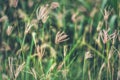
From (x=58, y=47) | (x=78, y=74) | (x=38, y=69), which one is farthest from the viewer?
(x=58, y=47)

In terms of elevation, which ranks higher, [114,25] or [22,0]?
[22,0]

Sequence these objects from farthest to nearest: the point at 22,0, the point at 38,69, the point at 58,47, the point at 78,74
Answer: the point at 22,0
the point at 58,47
the point at 78,74
the point at 38,69

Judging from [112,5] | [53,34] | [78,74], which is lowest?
[78,74]

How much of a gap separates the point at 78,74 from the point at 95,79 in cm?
28

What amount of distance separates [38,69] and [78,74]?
1.22ft

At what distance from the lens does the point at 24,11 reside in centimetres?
270

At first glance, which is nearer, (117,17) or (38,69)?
(38,69)

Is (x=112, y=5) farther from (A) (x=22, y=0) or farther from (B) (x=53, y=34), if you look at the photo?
(A) (x=22, y=0)

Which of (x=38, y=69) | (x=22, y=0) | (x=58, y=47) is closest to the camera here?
(x=38, y=69)

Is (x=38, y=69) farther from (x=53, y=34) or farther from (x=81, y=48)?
(x=53, y=34)

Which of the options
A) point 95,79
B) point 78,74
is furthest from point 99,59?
point 95,79

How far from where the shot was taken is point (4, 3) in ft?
8.84

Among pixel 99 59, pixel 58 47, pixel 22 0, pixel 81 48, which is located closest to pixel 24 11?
pixel 22 0

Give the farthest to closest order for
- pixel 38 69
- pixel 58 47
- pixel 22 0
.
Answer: pixel 22 0 < pixel 58 47 < pixel 38 69
